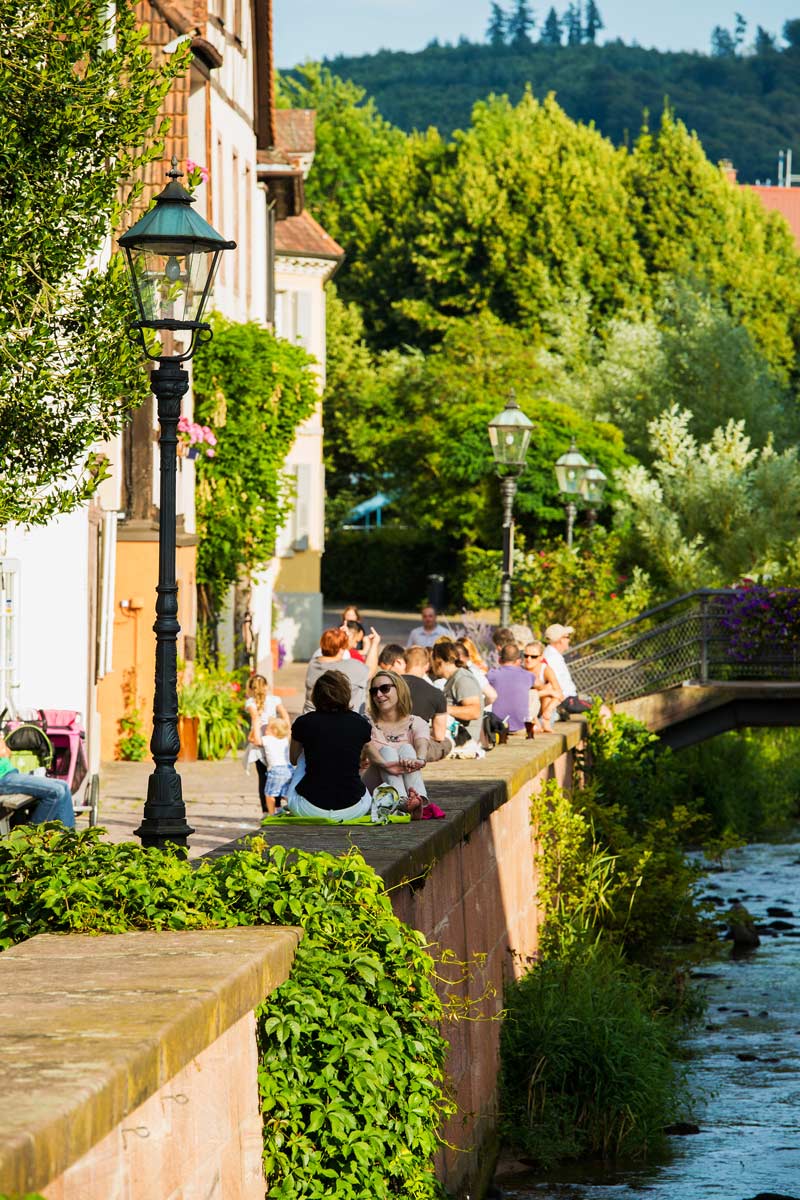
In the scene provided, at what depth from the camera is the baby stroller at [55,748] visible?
13.3 m

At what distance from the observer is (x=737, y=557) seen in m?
35.6

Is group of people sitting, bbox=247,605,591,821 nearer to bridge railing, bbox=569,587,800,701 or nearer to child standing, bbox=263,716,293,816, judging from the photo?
child standing, bbox=263,716,293,816

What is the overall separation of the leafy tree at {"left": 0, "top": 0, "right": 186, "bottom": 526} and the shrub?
13.3ft

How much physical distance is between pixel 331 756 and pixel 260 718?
6322 millimetres

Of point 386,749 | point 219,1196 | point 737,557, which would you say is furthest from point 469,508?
point 219,1196

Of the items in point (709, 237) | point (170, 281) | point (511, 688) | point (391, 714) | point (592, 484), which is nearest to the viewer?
point (170, 281)

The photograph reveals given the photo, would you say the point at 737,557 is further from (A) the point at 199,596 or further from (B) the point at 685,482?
(A) the point at 199,596

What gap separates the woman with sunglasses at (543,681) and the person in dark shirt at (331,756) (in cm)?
798

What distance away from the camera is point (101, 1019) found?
456 cm

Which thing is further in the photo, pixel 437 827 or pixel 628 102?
pixel 628 102

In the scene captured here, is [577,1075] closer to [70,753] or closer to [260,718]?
[70,753]

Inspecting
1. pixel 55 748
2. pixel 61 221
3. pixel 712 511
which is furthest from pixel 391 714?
pixel 712 511

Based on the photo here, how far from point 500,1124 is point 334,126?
61620mm

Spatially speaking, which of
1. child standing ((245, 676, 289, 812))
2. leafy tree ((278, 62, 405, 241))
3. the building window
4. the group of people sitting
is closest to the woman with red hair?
the group of people sitting
